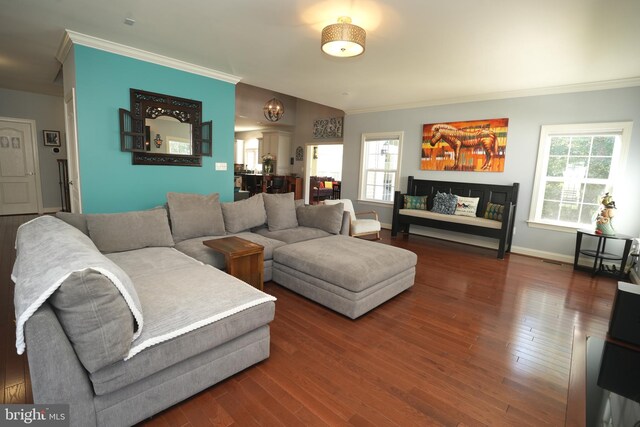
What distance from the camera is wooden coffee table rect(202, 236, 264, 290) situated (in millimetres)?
2758

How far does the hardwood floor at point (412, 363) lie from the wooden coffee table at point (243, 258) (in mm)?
346

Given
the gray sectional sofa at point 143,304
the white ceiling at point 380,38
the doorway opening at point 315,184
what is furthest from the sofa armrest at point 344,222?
the doorway opening at point 315,184

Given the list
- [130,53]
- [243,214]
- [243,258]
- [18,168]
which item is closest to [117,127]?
[130,53]

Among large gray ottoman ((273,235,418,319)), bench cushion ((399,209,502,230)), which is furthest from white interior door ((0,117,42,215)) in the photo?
bench cushion ((399,209,502,230))

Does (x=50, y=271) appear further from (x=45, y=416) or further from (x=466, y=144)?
(x=466, y=144)

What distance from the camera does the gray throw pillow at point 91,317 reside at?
125cm

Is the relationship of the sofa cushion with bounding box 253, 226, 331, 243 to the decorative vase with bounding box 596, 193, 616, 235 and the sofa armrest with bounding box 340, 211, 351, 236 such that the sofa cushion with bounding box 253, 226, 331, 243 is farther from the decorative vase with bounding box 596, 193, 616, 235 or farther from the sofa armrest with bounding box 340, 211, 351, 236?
the decorative vase with bounding box 596, 193, 616, 235

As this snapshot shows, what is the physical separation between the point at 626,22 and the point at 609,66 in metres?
1.32

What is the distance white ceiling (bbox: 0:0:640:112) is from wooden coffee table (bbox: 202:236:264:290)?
2.12 meters

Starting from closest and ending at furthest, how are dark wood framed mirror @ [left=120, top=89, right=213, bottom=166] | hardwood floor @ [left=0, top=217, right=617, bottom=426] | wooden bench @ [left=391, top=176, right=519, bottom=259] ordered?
hardwood floor @ [left=0, top=217, right=617, bottom=426], dark wood framed mirror @ [left=120, top=89, right=213, bottom=166], wooden bench @ [left=391, top=176, right=519, bottom=259]

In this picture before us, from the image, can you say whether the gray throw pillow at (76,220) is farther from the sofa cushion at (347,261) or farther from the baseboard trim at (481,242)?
the baseboard trim at (481,242)

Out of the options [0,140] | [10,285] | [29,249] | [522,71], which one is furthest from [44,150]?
[522,71]

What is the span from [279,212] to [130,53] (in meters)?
2.66

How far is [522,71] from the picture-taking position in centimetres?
394
